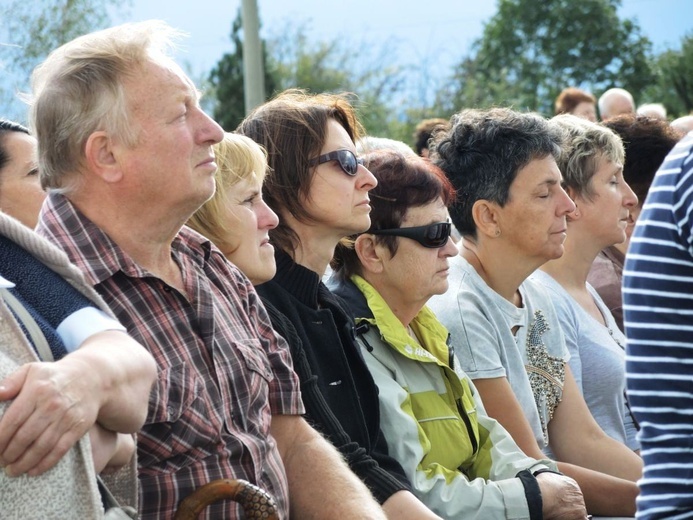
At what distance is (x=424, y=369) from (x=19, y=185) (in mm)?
1456

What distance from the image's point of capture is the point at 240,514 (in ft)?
8.03

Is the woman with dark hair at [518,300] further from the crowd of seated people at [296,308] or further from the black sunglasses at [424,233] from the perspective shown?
the black sunglasses at [424,233]

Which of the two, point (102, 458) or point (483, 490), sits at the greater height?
point (102, 458)

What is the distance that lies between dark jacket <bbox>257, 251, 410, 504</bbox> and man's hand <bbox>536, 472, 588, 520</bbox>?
53cm

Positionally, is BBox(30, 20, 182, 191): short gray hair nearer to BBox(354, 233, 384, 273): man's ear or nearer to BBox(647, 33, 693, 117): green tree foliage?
BBox(354, 233, 384, 273): man's ear

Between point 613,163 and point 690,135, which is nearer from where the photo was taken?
point 690,135

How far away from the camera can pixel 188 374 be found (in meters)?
2.44

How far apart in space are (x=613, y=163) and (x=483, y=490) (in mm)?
2163

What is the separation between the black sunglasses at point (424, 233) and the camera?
3.76 meters

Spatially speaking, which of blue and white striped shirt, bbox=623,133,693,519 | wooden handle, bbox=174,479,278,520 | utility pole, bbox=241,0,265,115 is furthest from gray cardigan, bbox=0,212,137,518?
utility pole, bbox=241,0,265,115

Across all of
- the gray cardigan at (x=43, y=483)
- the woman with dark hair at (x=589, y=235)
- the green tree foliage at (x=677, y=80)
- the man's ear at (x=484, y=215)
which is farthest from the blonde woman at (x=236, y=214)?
the green tree foliage at (x=677, y=80)

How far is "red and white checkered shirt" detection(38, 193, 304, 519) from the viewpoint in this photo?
7.77 feet

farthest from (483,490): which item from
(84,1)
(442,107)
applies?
(442,107)

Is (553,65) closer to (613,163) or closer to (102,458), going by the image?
(613,163)
